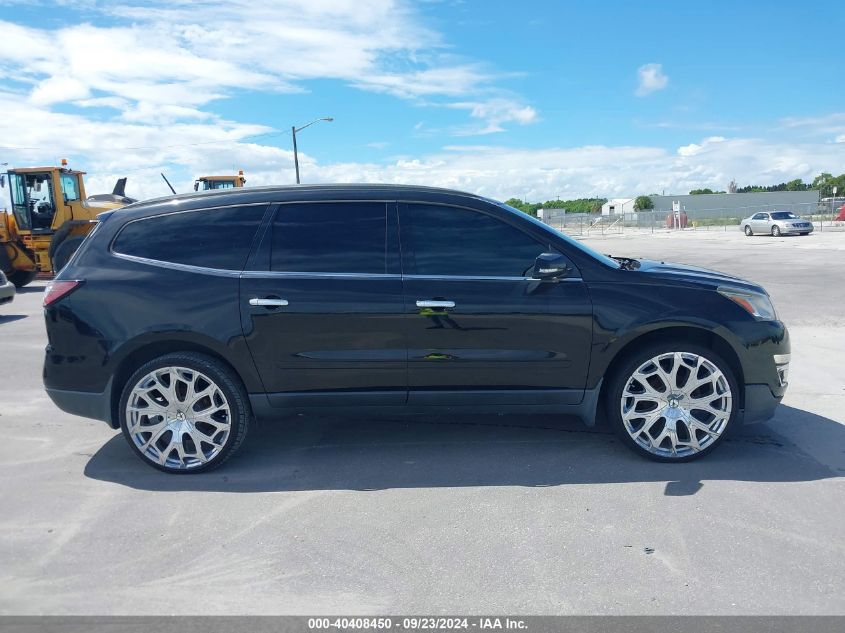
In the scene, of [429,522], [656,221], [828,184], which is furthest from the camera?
[828,184]

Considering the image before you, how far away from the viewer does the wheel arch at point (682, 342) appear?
14.5 feet

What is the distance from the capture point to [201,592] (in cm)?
309

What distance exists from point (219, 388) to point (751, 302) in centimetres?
347

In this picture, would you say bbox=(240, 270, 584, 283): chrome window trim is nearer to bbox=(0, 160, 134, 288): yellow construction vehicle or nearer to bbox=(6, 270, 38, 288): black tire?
bbox=(0, 160, 134, 288): yellow construction vehicle

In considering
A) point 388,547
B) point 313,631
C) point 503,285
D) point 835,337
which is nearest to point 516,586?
point 388,547

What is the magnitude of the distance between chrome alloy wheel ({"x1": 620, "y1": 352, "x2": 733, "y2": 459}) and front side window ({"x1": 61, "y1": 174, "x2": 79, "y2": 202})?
17033 millimetres

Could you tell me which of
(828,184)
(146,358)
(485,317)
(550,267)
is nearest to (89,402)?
(146,358)

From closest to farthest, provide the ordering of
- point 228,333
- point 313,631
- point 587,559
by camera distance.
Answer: point 313,631 < point 587,559 < point 228,333

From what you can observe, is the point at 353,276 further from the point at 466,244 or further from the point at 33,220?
the point at 33,220

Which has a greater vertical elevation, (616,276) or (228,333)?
(616,276)

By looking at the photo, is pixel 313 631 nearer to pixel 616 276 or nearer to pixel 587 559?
pixel 587 559

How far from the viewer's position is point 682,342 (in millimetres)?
4398

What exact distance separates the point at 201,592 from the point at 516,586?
142cm

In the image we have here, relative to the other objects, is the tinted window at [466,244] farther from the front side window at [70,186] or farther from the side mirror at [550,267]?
the front side window at [70,186]
